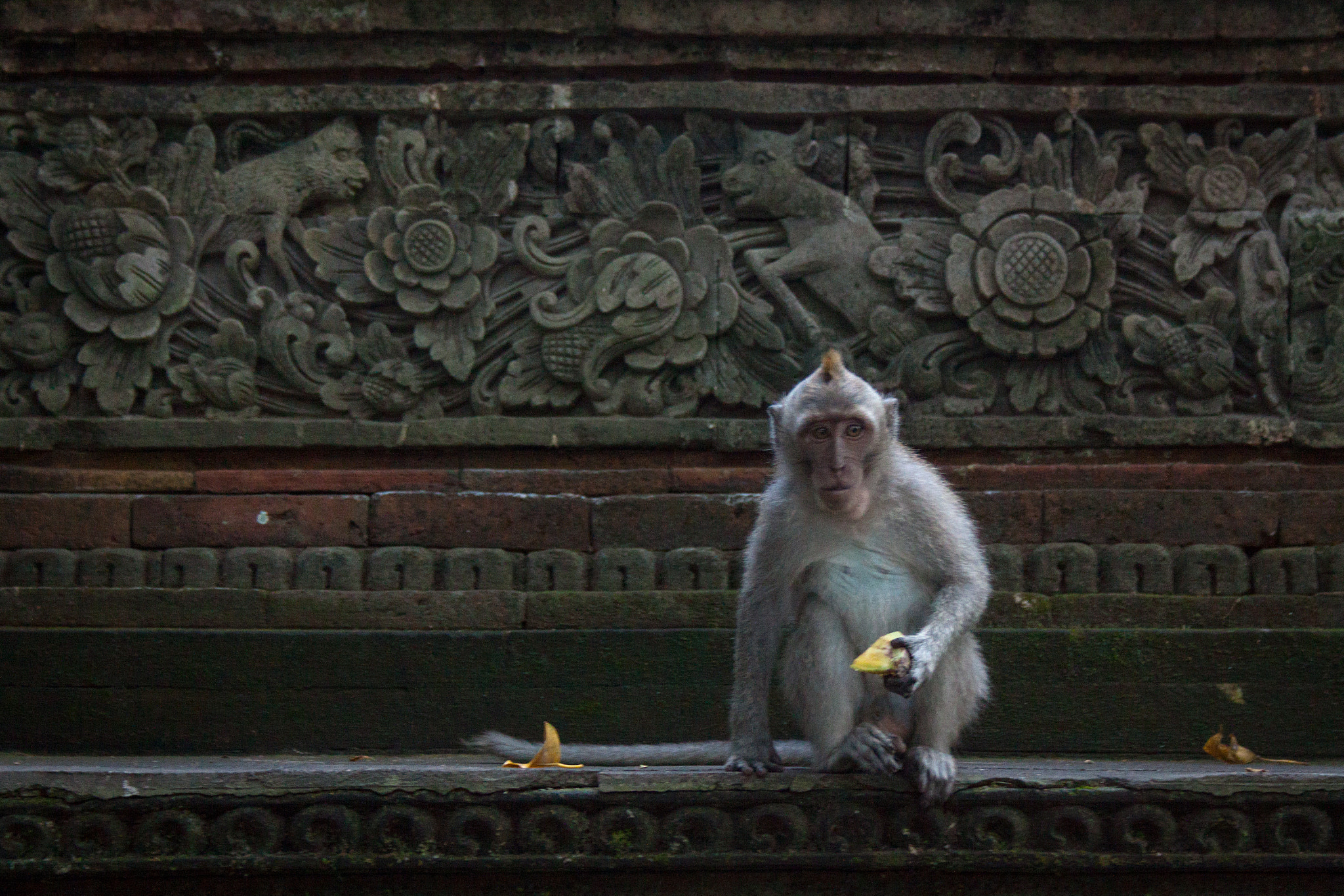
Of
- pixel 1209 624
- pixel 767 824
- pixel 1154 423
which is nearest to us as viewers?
pixel 767 824

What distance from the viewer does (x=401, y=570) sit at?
5.98 metres

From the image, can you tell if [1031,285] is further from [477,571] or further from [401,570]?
[401,570]

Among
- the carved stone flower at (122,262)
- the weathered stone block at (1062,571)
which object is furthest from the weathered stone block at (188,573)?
the weathered stone block at (1062,571)

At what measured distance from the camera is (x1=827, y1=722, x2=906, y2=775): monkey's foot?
4000mm

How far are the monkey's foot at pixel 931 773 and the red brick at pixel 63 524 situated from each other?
3899 millimetres

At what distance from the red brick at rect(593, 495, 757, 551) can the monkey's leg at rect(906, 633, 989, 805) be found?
197 cm

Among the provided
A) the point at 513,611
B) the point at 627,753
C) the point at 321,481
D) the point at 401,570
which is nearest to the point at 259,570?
the point at 321,481

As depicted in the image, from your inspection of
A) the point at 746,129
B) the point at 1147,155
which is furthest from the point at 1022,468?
the point at 746,129

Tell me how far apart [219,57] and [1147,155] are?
4.66 meters

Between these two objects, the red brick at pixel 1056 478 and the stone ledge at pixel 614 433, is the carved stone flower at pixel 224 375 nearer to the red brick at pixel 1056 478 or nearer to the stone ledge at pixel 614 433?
the stone ledge at pixel 614 433

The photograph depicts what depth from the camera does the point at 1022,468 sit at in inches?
245

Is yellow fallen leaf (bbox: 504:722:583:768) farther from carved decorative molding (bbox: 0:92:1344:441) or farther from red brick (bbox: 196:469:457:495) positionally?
carved decorative molding (bbox: 0:92:1344:441)

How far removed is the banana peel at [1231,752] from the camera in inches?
212

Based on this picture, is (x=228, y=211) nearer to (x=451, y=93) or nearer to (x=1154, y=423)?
(x=451, y=93)
